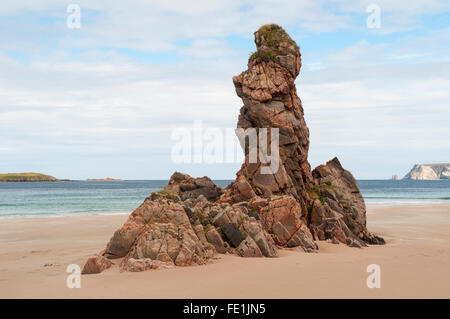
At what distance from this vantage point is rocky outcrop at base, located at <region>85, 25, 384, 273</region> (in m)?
13.4

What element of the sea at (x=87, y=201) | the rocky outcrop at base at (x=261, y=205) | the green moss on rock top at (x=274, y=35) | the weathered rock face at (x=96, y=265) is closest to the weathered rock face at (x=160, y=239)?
the rocky outcrop at base at (x=261, y=205)

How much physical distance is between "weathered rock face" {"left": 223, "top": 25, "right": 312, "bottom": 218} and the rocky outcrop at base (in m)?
0.05

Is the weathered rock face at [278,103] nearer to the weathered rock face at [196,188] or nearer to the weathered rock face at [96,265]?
the weathered rock face at [196,188]

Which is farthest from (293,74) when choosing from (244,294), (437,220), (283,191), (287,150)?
(437,220)

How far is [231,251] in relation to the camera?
14.7m

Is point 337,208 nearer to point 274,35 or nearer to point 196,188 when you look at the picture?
point 196,188

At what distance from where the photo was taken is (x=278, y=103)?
23344 millimetres

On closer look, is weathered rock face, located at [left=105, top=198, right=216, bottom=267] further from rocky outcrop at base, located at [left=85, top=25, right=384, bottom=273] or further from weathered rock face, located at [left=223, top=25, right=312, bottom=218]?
weathered rock face, located at [left=223, top=25, right=312, bottom=218]

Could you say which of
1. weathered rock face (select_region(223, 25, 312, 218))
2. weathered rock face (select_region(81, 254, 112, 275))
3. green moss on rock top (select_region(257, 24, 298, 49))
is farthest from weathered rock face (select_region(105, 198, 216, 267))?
green moss on rock top (select_region(257, 24, 298, 49))

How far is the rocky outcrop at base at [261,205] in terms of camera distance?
13.4 m

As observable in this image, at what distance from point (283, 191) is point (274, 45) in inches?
320

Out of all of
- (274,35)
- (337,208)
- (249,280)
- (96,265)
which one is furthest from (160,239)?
(274,35)
